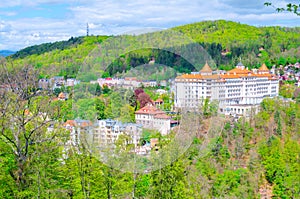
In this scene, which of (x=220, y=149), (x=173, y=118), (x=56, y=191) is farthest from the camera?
(x=220, y=149)

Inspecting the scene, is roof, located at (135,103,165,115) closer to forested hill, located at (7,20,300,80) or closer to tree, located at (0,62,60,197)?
tree, located at (0,62,60,197)

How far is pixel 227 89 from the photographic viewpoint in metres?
14.0

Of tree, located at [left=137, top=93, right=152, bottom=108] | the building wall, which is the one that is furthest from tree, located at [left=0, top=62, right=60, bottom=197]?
the building wall

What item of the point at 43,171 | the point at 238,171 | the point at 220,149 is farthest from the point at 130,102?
the point at 220,149

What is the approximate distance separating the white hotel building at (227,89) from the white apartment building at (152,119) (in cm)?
29

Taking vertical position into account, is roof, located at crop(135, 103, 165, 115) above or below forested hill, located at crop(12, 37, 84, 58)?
below

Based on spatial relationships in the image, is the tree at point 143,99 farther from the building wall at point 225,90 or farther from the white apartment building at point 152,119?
the building wall at point 225,90

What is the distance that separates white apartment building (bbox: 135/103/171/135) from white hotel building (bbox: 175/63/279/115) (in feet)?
0.95

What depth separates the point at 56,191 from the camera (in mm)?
4816

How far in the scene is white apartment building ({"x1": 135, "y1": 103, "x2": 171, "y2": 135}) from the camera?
418 cm

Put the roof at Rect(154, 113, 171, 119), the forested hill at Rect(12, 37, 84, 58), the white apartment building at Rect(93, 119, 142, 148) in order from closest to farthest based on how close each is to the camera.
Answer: the white apartment building at Rect(93, 119, 142, 148), the roof at Rect(154, 113, 171, 119), the forested hill at Rect(12, 37, 84, 58)

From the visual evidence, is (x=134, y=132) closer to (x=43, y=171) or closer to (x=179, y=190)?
(x=43, y=171)

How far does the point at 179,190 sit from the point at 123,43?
125 inches

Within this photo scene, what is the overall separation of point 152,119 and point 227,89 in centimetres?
1008
